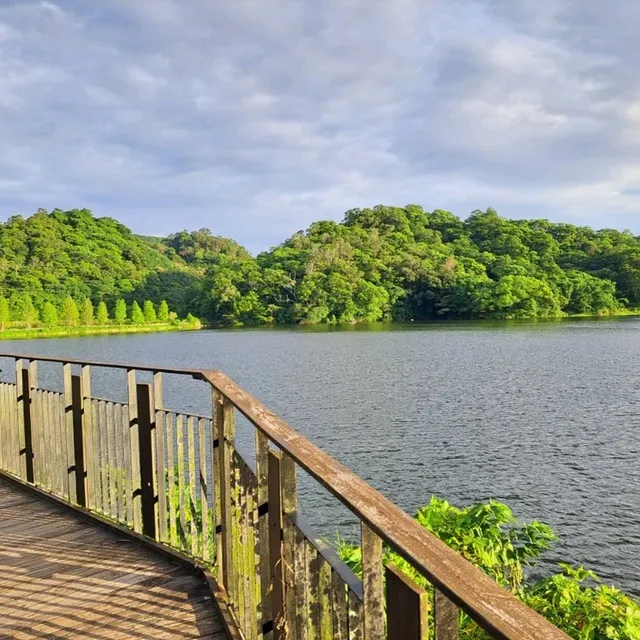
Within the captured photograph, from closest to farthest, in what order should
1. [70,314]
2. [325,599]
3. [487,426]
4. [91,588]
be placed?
[325,599]
[91,588]
[487,426]
[70,314]

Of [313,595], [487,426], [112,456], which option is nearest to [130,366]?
[112,456]

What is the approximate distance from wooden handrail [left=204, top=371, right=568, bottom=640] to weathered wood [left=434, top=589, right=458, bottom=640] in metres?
0.03

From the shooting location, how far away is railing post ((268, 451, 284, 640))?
154 centimetres

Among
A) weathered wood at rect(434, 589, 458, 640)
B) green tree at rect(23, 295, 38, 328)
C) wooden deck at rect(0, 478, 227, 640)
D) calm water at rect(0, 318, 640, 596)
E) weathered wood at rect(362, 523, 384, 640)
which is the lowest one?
calm water at rect(0, 318, 640, 596)

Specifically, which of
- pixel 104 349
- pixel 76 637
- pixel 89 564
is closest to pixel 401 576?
pixel 76 637

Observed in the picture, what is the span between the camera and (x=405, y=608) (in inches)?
31.9

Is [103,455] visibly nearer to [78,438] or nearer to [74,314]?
[78,438]

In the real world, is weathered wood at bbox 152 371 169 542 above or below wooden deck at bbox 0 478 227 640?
above

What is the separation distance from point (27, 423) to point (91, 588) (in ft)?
6.22

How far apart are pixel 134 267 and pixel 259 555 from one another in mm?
91380

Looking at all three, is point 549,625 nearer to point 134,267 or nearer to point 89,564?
point 89,564

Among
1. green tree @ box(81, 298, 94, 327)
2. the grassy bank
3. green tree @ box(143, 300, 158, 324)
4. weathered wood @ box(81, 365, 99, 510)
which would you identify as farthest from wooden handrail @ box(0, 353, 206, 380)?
green tree @ box(143, 300, 158, 324)

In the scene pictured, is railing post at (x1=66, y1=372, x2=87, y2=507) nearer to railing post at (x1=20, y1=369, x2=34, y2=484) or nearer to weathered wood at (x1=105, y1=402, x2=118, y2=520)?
weathered wood at (x1=105, y1=402, x2=118, y2=520)

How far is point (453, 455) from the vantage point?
11.9 m
